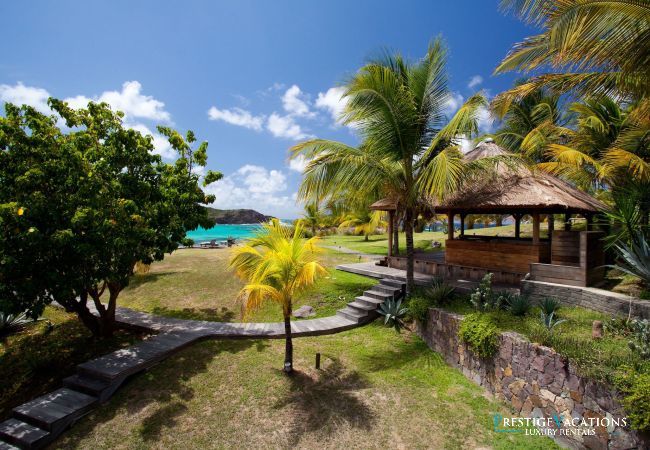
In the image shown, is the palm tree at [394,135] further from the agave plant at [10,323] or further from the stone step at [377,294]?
the agave plant at [10,323]

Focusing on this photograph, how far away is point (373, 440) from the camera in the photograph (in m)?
4.85

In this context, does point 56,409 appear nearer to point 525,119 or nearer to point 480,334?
point 480,334

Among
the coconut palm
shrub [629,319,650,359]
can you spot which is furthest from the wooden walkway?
the coconut palm

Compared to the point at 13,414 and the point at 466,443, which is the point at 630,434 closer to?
the point at 466,443

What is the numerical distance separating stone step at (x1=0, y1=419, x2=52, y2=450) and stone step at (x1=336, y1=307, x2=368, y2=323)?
6.75 m

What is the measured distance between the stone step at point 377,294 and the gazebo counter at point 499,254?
3.01 metres

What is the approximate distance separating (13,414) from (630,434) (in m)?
9.52

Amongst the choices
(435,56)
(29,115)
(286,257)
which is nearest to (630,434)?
(286,257)

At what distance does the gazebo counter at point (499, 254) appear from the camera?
9.25 m

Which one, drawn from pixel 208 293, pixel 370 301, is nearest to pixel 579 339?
pixel 370 301

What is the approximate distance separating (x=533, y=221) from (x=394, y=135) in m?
4.99

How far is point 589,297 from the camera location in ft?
22.4

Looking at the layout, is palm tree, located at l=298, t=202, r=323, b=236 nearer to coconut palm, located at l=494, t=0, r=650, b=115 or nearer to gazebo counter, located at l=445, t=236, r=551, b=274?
gazebo counter, located at l=445, t=236, r=551, b=274

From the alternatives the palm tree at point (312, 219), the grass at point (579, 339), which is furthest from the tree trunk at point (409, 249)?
the palm tree at point (312, 219)
